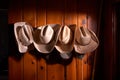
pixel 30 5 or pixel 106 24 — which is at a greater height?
pixel 30 5

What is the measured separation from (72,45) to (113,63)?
0.59m

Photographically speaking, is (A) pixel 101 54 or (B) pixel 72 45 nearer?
(B) pixel 72 45

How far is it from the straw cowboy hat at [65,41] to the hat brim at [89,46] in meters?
0.09

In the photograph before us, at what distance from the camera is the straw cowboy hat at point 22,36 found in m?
2.39

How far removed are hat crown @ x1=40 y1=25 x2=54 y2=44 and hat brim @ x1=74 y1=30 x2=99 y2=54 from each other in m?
0.35

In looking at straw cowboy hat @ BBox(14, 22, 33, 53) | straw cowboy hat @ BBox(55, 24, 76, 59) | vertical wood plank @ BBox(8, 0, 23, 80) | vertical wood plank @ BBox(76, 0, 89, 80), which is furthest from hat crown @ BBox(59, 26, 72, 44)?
vertical wood plank @ BBox(8, 0, 23, 80)

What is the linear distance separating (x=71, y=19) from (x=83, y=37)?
0.34 m

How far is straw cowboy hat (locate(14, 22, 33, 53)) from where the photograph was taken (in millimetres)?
2389

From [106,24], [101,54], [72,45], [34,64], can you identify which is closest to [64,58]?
[72,45]

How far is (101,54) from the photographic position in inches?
110

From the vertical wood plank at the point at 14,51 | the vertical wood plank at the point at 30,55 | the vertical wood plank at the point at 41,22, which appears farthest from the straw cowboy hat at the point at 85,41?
the vertical wood plank at the point at 14,51

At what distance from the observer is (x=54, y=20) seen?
261 cm

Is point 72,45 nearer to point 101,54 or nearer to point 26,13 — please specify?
point 101,54

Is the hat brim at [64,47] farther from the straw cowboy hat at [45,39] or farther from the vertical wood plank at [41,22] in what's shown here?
the vertical wood plank at [41,22]
